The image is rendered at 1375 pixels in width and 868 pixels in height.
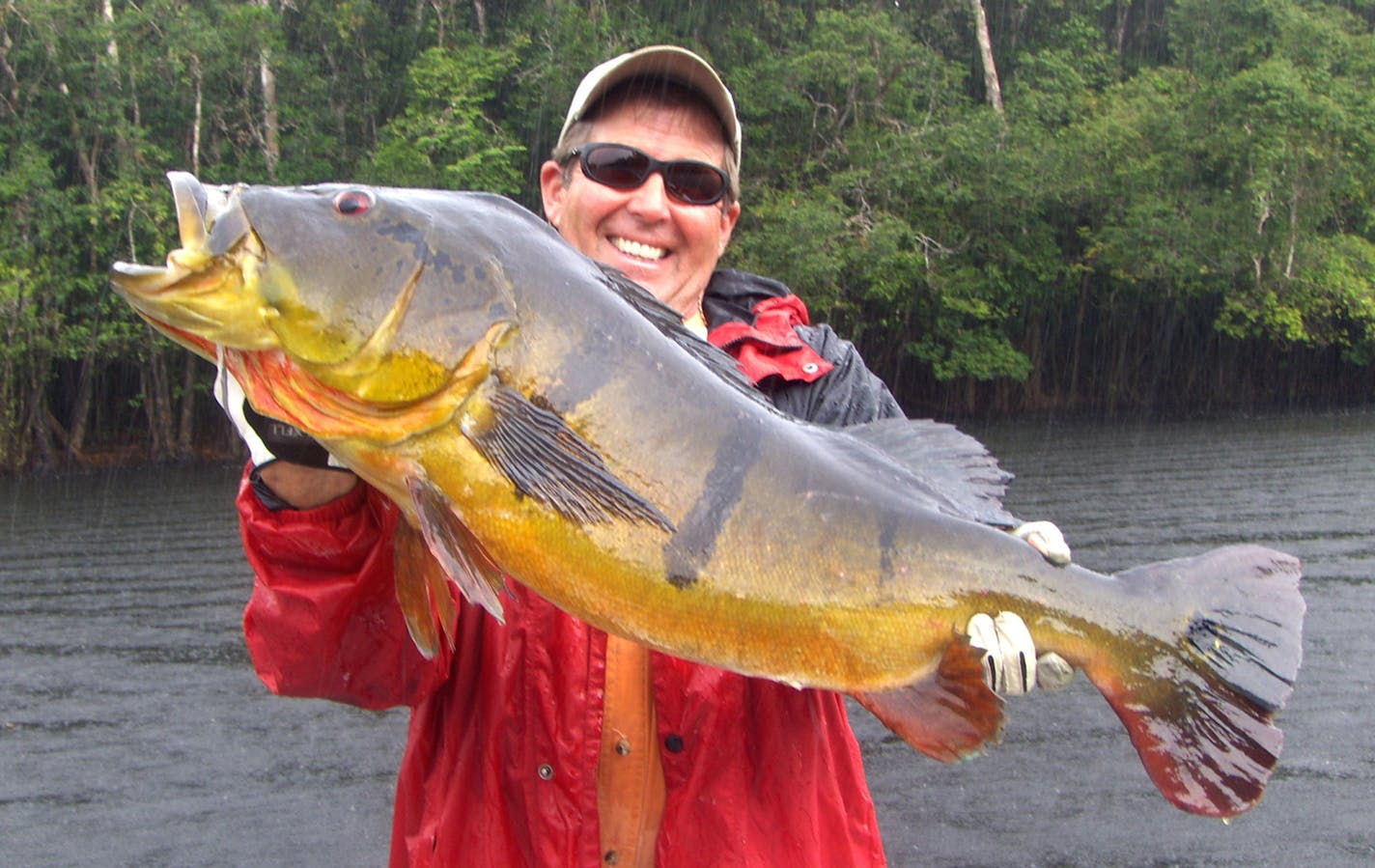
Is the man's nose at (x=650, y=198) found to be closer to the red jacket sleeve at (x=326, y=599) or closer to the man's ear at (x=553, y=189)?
the man's ear at (x=553, y=189)

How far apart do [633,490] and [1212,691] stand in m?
1.34

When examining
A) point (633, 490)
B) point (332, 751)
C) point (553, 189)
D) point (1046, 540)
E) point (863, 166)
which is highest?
point (553, 189)

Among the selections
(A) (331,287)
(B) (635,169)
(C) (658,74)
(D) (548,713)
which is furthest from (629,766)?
(C) (658,74)

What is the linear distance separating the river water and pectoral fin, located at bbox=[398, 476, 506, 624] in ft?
17.6

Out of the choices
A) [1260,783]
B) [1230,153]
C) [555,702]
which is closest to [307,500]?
[555,702]

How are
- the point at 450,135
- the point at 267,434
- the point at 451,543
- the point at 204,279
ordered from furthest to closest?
the point at 450,135
the point at 267,434
the point at 451,543
the point at 204,279

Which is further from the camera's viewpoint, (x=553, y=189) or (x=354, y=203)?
(x=553, y=189)

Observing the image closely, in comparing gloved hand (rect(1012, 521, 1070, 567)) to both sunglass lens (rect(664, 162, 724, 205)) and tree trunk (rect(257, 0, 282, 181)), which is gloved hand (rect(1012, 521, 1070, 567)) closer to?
sunglass lens (rect(664, 162, 724, 205))

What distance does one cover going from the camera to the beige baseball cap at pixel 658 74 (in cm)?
317

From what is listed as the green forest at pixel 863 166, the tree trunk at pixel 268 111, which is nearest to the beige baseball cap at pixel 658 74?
the green forest at pixel 863 166

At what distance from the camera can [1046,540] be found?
263 centimetres

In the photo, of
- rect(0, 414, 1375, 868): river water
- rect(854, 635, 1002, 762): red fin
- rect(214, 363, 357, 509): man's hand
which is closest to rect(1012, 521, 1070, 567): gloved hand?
rect(854, 635, 1002, 762): red fin

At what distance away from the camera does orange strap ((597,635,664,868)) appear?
2691 mm

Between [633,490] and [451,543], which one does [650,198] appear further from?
[451,543]
